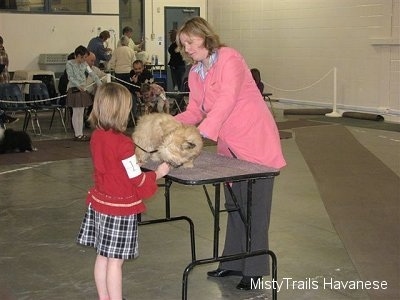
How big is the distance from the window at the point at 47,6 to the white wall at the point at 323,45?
12.4 ft

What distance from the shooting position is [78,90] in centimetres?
1056

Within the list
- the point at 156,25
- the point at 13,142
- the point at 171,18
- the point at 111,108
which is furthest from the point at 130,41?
the point at 111,108

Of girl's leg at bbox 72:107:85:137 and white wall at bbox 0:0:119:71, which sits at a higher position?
white wall at bbox 0:0:119:71

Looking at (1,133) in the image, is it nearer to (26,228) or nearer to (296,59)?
(26,228)

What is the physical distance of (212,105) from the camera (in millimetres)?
3791

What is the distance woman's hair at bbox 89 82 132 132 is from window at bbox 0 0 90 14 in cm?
1320

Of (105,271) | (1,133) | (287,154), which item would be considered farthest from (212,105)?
(1,133)

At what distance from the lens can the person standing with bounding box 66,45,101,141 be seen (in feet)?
34.5

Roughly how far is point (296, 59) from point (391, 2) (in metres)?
3.12

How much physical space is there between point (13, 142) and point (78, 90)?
1.66m

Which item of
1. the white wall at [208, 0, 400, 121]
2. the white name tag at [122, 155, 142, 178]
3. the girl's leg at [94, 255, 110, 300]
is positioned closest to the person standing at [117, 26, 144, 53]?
the white wall at [208, 0, 400, 121]

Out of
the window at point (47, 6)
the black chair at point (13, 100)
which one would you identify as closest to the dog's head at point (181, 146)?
the black chair at point (13, 100)

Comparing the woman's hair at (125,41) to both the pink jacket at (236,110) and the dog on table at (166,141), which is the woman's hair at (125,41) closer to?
the pink jacket at (236,110)

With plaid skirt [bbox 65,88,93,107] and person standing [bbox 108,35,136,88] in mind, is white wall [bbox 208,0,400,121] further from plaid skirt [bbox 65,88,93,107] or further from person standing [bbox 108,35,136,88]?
plaid skirt [bbox 65,88,93,107]
